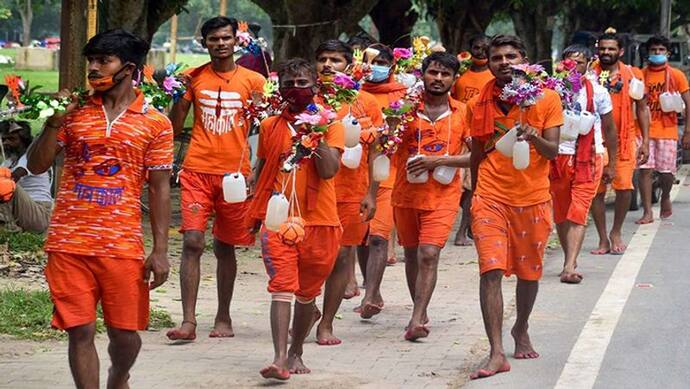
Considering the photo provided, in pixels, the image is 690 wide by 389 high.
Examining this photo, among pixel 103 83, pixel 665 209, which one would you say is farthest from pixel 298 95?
pixel 665 209

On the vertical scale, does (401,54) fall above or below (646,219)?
above

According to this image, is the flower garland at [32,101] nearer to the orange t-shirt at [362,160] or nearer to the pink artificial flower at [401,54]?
the orange t-shirt at [362,160]

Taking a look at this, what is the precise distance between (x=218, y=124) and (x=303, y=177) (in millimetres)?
1413

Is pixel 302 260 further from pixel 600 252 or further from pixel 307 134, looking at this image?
→ pixel 600 252

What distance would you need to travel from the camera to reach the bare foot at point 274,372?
7.92 meters

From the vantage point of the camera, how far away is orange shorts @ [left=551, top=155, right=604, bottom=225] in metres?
12.4

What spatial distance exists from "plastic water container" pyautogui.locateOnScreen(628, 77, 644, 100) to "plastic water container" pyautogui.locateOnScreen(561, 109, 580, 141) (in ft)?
10.9

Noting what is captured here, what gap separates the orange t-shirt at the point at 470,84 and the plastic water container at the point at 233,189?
4665 millimetres

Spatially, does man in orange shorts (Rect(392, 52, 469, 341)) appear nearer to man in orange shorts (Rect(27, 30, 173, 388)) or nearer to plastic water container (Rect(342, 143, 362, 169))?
plastic water container (Rect(342, 143, 362, 169))

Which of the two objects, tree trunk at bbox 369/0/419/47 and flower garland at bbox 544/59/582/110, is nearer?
flower garland at bbox 544/59/582/110

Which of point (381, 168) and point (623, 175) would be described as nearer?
point (381, 168)

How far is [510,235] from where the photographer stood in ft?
28.5

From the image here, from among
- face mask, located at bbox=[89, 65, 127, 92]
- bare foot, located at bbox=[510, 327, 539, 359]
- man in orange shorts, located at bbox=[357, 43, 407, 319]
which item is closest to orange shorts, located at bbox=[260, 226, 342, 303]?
bare foot, located at bbox=[510, 327, 539, 359]

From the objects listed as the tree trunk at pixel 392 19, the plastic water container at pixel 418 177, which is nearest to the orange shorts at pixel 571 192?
the plastic water container at pixel 418 177
